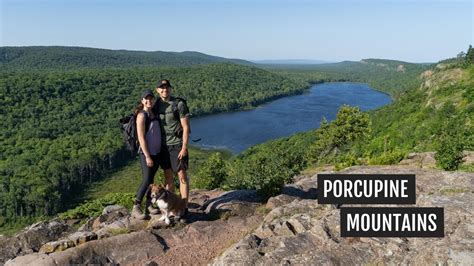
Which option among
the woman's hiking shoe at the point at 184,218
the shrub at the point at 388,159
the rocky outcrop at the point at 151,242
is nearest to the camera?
the rocky outcrop at the point at 151,242

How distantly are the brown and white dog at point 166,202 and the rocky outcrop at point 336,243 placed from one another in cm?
201

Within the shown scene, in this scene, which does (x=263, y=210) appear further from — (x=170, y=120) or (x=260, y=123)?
(x=260, y=123)

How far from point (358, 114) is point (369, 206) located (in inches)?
1620

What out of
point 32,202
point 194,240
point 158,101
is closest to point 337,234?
point 194,240

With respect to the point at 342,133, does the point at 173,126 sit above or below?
above

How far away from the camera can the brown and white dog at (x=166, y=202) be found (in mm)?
9000

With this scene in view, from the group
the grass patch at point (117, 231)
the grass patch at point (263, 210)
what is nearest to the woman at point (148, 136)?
the grass patch at point (117, 231)

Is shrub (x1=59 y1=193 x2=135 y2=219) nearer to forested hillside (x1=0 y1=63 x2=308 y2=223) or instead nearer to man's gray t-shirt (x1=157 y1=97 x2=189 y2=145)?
→ man's gray t-shirt (x1=157 y1=97 x2=189 y2=145)

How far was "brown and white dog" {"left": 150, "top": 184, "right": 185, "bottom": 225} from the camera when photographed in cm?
900

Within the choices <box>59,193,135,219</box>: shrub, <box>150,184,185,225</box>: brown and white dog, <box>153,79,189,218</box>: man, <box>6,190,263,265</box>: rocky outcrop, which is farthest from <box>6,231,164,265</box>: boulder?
<box>59,193,135,219</box>: shrub

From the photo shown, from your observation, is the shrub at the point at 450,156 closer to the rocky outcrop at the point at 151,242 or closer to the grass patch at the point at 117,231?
the rocky outcrop at the point at 151,242

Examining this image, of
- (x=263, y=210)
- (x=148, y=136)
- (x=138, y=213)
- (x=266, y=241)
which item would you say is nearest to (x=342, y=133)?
(x=263, y=210)

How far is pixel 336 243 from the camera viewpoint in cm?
820

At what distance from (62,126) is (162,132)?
430 feet
